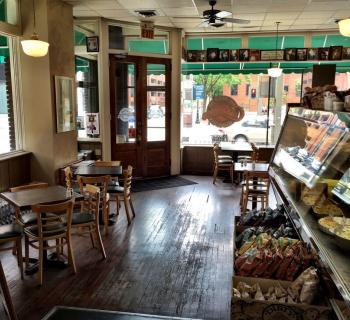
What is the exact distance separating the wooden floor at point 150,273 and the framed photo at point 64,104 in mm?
1726

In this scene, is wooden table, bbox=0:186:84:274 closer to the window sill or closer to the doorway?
the window sill

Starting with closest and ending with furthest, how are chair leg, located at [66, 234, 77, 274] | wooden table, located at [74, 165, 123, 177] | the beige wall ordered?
1. chair leg, located at [66, 234, 77, 274]
2. wooden table, located at [74, 165, 123, 177]
3. the beige wall

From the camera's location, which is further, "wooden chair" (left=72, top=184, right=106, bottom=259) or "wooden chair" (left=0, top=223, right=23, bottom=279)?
"wooden chair" (left=72, top=184, right=106, bottom=259)

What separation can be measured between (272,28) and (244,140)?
2.77 m

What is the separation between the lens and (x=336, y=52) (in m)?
8.48

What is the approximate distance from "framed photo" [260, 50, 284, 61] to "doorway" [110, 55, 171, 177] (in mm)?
2313

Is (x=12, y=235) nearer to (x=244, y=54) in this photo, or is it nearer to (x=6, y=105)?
(x=6, y=105)

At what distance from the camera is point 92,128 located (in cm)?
750

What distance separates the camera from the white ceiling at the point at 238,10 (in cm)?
603

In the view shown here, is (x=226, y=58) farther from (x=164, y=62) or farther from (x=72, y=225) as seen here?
(x=72, y=225)

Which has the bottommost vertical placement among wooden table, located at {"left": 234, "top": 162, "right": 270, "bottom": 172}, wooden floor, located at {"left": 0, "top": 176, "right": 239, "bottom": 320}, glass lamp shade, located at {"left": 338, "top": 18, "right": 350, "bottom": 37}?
wooden floor, located at {"left": 0, "top": 176, "right": 239, "bottom": 320}

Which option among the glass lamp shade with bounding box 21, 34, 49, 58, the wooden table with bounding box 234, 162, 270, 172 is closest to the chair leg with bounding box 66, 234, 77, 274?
the glass lamp shade with bounding box 21, 34, 49, 58

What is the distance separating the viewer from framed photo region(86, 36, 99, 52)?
23.6 feet

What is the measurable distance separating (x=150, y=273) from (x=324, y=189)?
198cm
